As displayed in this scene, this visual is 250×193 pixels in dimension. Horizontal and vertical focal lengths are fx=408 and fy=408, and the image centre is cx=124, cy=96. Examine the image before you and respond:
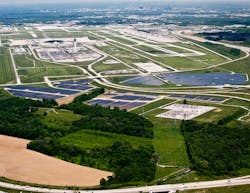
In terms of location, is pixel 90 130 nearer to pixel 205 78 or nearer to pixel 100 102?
pixel 100 102

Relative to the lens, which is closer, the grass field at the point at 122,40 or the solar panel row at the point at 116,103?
the solar panel row at the point at 116,103

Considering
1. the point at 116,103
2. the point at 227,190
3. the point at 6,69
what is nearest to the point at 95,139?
the point at 116,103

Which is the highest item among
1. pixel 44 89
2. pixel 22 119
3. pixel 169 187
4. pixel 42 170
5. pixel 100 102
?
pixel 169 187

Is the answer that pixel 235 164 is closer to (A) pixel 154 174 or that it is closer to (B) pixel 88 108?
(A) pixel 154 174

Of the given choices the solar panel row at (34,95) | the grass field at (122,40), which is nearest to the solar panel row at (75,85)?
the solar panel row at (34,95)

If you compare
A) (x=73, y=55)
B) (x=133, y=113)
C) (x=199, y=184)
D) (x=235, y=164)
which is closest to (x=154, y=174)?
(x=199, y=184)

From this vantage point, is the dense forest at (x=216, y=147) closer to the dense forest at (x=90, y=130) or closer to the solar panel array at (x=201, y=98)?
the dense forest at (x=90, y=130)
